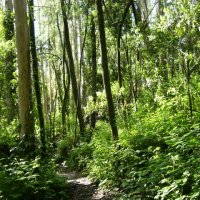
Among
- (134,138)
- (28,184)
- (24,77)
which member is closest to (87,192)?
(134,138)

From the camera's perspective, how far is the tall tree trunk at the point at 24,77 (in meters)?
8.38

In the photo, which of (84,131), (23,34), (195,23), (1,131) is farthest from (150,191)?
(84,131)

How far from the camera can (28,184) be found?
589 cm

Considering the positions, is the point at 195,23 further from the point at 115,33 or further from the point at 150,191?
the point at 115,33

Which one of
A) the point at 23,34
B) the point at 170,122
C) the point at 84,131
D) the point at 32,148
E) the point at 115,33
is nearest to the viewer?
the point at 170,122

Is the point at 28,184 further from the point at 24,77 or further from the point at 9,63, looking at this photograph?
the point at 9,63

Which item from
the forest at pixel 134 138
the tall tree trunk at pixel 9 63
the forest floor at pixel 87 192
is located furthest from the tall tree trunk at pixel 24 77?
the tall tree trunk at pixel 9 63

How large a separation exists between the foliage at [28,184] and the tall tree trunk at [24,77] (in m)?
1.48

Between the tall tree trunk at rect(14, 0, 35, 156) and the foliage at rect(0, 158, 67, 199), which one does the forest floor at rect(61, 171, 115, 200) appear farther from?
the tall tree trunk at rect(14, 0, 35, 156)

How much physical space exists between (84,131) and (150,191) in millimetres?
10020

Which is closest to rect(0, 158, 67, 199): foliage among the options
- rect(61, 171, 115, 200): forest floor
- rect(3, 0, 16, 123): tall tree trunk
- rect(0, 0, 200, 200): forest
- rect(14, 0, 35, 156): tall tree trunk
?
rect(0, 0, 200, 200): forest

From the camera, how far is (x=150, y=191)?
477 cm

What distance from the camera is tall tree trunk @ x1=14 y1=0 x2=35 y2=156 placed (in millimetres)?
8383

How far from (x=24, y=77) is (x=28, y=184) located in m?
3.58
